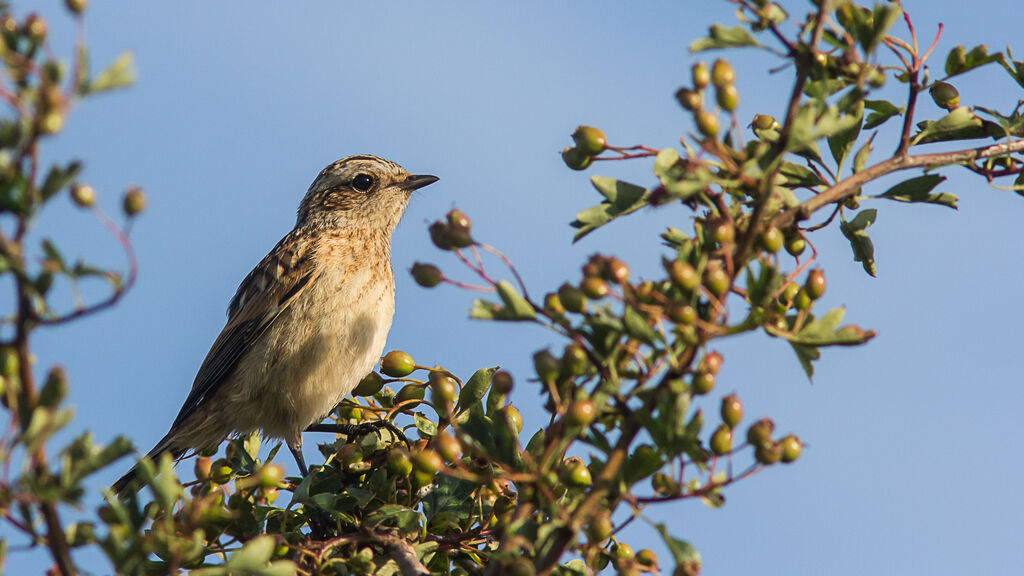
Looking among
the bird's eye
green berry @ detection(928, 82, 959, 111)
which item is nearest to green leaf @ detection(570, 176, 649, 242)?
green berry @ detection(928, 82, 959, 111)

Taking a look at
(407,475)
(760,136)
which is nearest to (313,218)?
(407,475)

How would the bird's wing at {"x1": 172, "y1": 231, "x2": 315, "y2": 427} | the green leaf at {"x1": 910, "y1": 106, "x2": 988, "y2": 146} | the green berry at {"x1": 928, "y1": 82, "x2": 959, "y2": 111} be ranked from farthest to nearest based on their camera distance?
the bird's wing at {"x1": 172, "y1": 231, "x2": 315, "y2": 427}, the green berry at {"x1": 928, "y1": 82, "x2": 959, "y2": 111}, the green leaf at {"x1": 910, "y1": 106, "x2": 988, "y2": 146}

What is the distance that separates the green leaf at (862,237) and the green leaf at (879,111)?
38cm

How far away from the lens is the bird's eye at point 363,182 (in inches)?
340

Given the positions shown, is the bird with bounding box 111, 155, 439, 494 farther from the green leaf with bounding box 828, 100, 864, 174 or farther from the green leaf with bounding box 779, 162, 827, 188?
the green leaf with bounding box 828, 100, 864, 174

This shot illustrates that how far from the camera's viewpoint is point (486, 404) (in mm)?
4098

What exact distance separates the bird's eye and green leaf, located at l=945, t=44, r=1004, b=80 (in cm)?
575

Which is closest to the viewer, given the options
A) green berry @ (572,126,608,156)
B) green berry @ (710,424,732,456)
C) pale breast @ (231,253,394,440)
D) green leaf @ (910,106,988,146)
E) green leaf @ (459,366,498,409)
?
green berry @ (710,424,732,456)

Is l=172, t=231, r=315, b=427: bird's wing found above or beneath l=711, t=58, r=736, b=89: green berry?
beneath

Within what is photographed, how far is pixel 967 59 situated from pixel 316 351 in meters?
4.71

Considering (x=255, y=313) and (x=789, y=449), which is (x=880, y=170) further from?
(x=255, y=313)

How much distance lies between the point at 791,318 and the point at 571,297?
2.18 feet

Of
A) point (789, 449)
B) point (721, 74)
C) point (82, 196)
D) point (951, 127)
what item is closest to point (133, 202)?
point (82, 196)

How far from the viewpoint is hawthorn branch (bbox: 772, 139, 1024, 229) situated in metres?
3.03
